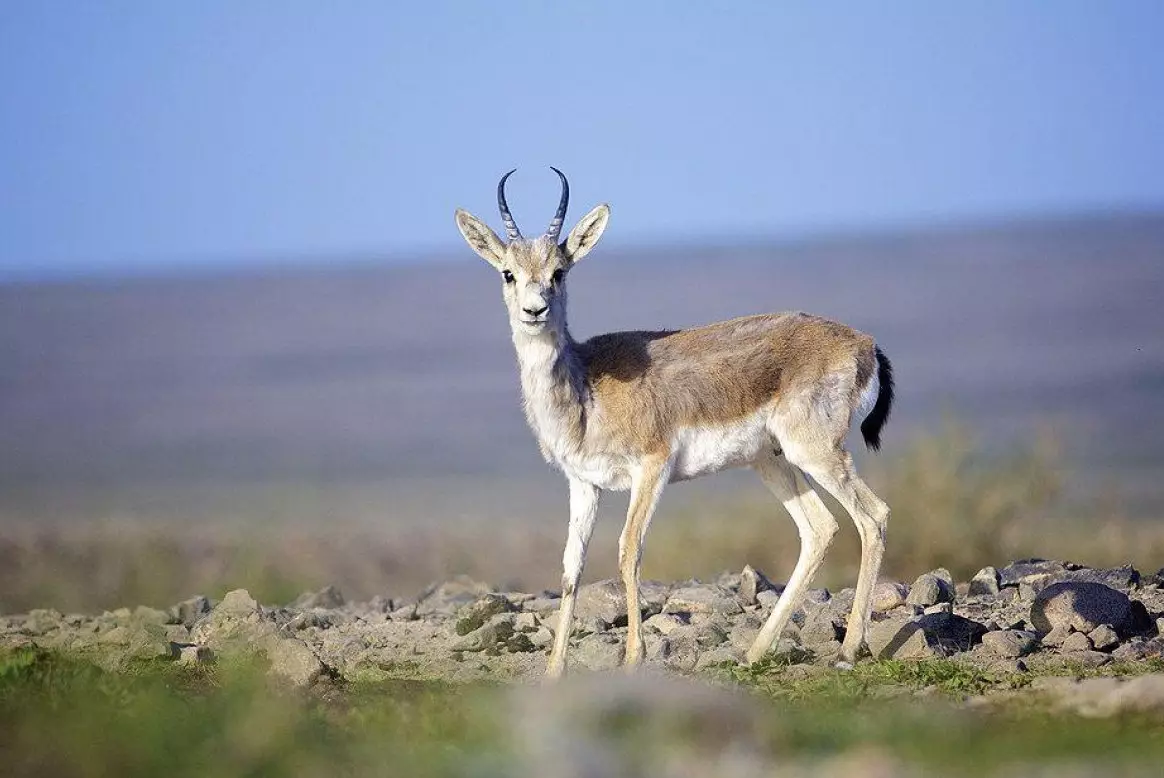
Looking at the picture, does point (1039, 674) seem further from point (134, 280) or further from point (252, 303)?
point (134, 280)

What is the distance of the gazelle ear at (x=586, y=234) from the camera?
1413cm

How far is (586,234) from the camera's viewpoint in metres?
14.3

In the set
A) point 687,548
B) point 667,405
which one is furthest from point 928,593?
point 687,548

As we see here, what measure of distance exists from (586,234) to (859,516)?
9.82 feet

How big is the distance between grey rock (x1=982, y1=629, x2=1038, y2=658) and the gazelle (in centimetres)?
91

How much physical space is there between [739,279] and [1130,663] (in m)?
76.2

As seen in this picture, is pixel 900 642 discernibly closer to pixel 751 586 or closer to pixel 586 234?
pixel 751 586

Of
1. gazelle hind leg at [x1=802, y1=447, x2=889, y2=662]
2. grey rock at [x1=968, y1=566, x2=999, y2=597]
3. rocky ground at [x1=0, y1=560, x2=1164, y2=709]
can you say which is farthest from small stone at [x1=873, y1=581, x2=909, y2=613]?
gazelle hind leg at [x1=802, y1=447, x2=889, y2=662]

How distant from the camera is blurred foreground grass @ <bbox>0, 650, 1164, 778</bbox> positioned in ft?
27.8

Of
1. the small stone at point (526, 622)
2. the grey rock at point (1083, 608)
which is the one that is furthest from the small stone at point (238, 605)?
the grey rock at point (1083, 608)

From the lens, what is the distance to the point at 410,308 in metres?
87.5

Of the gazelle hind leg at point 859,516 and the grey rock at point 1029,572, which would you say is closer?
the gazelle hind leg at point 859,516

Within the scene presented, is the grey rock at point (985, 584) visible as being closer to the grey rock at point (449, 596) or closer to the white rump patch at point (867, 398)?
the white rump patch at point (867, 398)

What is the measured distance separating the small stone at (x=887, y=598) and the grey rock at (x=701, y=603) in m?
1.11
